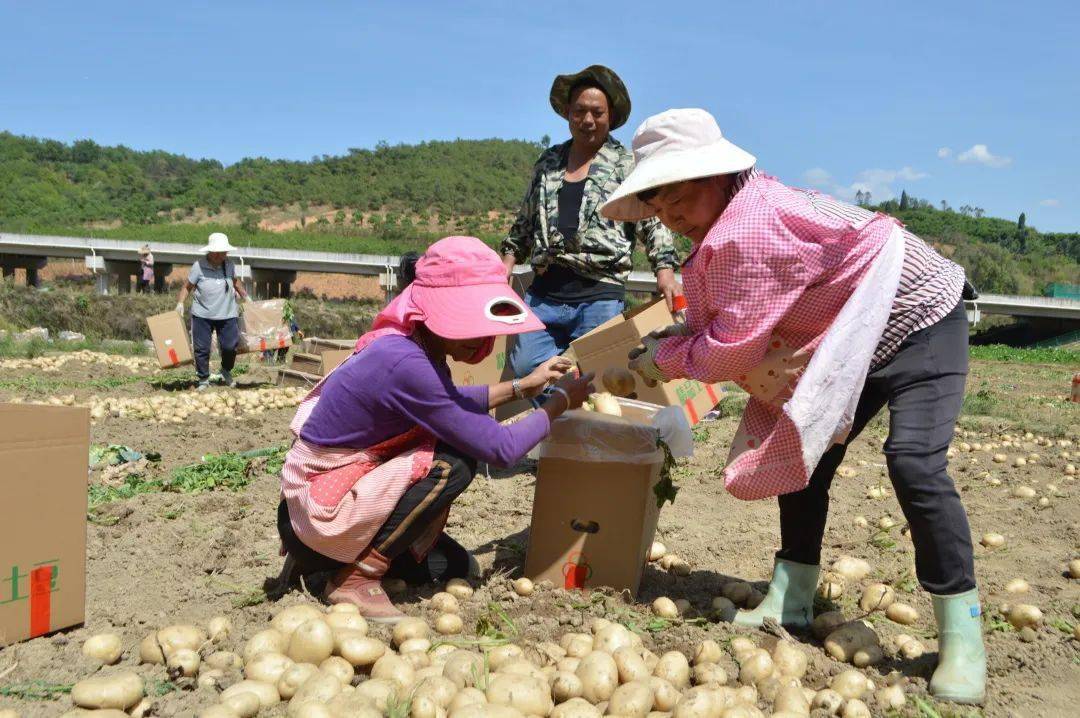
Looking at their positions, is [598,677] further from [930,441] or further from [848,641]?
[930,441]

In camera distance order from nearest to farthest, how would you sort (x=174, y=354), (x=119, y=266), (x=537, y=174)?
(x=537, y=174)
(x=174, y=354)
(x=119, y=266)

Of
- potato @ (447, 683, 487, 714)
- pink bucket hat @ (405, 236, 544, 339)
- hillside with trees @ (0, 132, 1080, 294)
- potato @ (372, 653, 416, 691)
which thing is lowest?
potato @ (372, 653, 416, 691)

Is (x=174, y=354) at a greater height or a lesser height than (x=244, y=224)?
lesser

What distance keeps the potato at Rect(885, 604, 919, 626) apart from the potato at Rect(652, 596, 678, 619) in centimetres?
77

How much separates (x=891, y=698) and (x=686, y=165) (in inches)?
60.3

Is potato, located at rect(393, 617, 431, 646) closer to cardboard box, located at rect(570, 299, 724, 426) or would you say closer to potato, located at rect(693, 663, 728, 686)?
potato, located at rect(693, 663, 728, 686)

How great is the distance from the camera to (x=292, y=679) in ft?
6.87

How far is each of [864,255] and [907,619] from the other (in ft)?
4.43

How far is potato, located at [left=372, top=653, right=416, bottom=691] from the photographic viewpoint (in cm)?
214

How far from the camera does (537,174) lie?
15.6ft

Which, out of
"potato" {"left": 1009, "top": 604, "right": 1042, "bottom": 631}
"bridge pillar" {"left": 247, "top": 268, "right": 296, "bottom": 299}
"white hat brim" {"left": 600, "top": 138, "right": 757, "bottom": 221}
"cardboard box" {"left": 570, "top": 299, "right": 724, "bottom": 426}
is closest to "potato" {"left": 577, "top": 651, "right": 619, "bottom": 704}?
"white hat brim" {"left": 600, "top": 138, "right": 757, "bottom": 221}

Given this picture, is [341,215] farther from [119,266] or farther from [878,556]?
[878,556]

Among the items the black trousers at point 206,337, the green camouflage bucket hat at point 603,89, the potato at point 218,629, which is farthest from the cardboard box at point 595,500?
the black trousers at point 206,337

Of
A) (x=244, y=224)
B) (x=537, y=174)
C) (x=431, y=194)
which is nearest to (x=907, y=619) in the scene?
(x=537, y=174)
